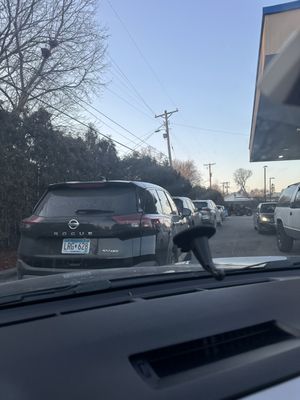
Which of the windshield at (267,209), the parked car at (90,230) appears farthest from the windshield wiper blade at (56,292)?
the windshield at (267,209)

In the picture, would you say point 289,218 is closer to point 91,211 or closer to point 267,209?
point 91,211

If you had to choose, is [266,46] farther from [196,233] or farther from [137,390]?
[137,390]

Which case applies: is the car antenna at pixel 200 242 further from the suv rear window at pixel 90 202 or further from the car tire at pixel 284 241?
the car tire at pixel 284 241

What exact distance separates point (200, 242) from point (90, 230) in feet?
10.4

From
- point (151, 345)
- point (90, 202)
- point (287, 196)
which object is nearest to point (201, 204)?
point (287, 196)

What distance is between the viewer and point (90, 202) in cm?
568

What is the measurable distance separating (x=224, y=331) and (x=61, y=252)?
12.8 ft

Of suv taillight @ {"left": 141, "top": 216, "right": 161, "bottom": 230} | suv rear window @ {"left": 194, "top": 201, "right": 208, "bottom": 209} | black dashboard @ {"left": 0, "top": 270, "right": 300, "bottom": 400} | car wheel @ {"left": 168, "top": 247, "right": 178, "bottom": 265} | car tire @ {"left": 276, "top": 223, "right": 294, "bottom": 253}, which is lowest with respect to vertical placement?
car tire @ {"left": 276, "top": 223, "right": 294, "bottom": 253}

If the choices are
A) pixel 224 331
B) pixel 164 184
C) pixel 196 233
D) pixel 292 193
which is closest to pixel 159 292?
pixel 196 233

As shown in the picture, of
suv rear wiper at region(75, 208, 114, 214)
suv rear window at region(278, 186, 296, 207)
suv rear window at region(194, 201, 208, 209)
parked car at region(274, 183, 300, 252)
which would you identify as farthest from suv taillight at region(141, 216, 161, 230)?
suv rear window at region(194, 201, 208, 209)

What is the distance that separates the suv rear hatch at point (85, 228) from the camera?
5391 mm

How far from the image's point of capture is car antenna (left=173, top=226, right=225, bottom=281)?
2379 millimetres

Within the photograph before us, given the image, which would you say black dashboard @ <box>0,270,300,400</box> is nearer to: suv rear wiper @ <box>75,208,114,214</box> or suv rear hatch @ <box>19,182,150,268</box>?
suv rear hatch @ <box>19,182,150,268</box>

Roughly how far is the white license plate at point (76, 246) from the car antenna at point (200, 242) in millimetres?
3136
